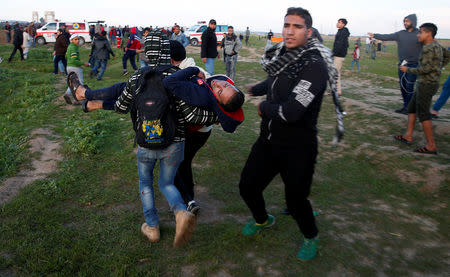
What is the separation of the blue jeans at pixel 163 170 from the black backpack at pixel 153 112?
0.14 meters

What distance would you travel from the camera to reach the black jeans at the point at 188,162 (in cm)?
334

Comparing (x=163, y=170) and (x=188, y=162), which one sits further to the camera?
(x=188, y=162)

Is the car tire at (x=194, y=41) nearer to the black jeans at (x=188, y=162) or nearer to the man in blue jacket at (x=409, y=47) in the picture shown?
the man in blue jacket at (x=409, y=47)

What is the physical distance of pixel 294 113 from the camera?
2318mm

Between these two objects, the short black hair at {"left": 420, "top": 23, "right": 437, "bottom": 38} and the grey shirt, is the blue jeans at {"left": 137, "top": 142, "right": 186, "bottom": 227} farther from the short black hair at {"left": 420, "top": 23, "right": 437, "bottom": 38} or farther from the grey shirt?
the grey shirt

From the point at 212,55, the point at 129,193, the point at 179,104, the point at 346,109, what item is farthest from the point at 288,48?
the point at 212,55

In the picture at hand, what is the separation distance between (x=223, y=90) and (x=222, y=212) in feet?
5.63

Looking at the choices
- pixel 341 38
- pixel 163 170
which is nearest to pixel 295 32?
pixel 163 170

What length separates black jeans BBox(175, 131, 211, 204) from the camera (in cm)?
334

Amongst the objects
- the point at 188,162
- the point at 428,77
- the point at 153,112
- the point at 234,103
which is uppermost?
the point at 428,77

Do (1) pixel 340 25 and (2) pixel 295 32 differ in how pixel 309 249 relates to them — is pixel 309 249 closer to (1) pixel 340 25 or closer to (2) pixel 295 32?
(2) pixel 295 32

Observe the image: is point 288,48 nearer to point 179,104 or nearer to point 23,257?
point 179,104

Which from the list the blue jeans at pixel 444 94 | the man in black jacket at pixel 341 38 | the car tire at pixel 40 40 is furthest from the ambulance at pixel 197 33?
the blue jeans at pixel 444 94

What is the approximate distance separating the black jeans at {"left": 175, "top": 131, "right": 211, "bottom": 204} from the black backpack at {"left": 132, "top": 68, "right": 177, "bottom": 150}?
545 millimetres
